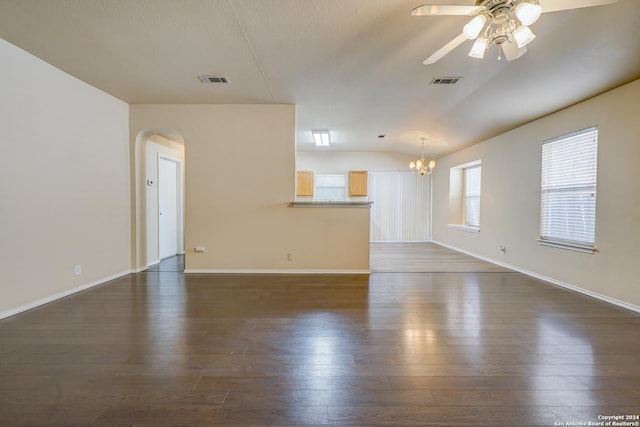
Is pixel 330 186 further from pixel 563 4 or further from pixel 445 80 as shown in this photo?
pixel 563 4

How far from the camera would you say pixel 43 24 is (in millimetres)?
2354

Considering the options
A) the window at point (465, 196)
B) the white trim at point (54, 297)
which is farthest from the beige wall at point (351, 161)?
the white trim at point (54, 297)

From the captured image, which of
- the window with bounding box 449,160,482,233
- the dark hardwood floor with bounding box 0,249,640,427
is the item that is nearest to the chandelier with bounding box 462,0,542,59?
the dark hardwood floor with bounding box 0,249,640,427

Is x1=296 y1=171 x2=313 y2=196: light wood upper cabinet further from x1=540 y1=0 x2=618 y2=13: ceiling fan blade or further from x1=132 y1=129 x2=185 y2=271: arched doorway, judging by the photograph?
x1=540 y1=0 x2=618 y2=13: ceiling fan blade

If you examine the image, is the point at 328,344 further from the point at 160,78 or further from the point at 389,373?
the point at 160,78

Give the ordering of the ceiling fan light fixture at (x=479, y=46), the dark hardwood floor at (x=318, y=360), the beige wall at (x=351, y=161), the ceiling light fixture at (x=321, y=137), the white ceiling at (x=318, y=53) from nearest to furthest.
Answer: the dark hardwood floor at (x=318, y=360)
the ceiling fan light fixture at (x=479, y=46)
the white ceiling at (x=318, y=53)
the ceiling light fixture at (x=321, y=137)
the beige wall at (x=351, y=161)

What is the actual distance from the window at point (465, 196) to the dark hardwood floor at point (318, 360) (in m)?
3.39

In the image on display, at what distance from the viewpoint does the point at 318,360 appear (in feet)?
6.37

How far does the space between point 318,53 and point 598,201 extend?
374 centimetres

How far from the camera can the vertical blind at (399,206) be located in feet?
26.2

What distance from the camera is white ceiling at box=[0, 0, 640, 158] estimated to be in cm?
218

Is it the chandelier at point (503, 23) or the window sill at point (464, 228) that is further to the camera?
the window sill at point (464, 228)

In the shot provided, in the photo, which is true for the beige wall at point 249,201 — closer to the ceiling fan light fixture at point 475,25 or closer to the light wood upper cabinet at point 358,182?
the ceiling fan light fixture at point 475,25

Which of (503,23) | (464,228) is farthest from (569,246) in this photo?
(503,23)
